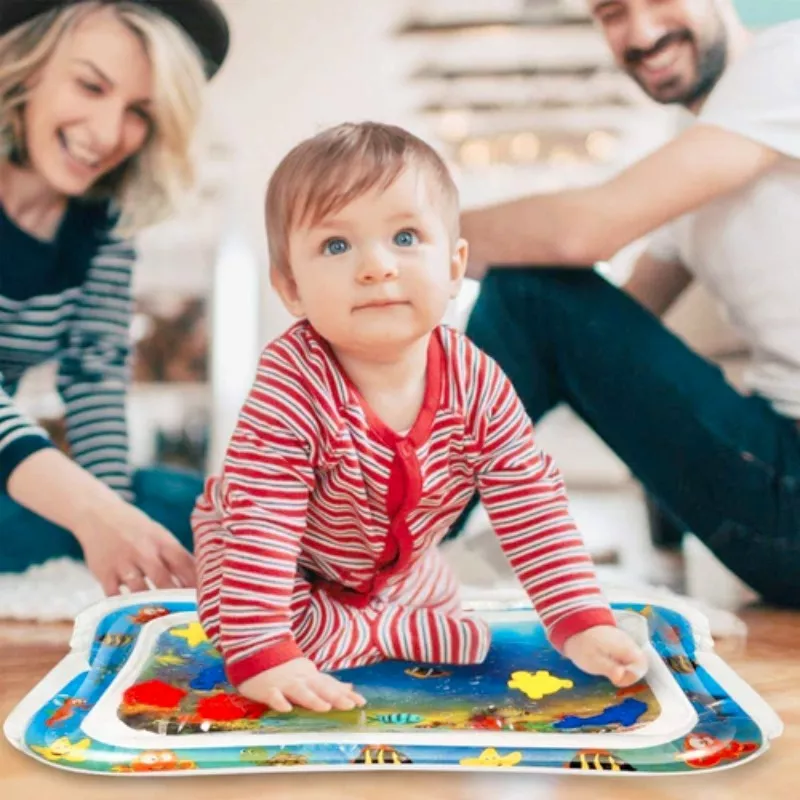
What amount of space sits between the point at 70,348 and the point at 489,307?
516 millimetres

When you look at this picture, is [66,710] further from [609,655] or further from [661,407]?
[661,407]

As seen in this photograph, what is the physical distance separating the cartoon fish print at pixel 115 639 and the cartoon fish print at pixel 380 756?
33cm

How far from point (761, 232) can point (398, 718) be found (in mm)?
694

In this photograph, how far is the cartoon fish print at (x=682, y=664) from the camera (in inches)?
31.9

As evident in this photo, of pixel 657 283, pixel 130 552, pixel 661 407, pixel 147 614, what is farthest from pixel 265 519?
pixel 657 283

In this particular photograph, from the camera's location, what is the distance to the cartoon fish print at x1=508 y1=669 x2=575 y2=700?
0.76 m

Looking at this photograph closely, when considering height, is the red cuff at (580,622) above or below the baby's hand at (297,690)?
above

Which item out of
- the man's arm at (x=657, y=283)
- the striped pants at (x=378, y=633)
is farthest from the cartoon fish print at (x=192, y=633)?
the man's arm at (x=657, y=283)

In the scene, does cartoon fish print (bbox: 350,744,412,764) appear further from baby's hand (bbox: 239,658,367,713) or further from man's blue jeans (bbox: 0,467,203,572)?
man's blue jeans (bbox: 0,467,203,572)

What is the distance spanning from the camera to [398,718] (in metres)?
0.70

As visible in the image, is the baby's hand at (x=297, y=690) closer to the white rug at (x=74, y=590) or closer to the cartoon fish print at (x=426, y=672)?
the cartoon fish print at (x=426, y=672)

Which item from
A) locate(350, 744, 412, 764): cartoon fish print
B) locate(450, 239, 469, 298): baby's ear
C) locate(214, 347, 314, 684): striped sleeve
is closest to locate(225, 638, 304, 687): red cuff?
locate(214, 347, 314, 684): striped sleeve

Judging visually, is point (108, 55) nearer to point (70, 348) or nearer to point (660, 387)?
point (70, 348)

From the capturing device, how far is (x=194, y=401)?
3.89 feet
